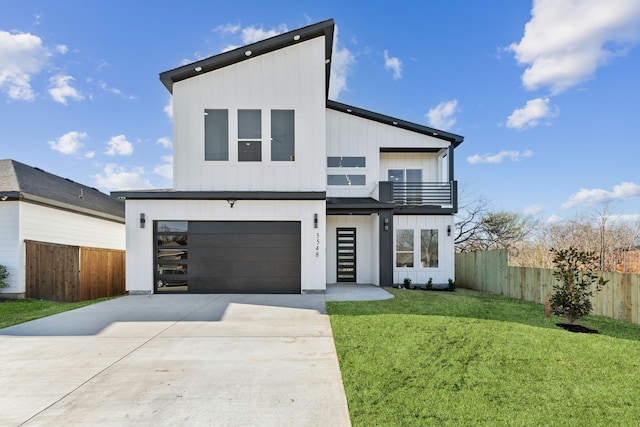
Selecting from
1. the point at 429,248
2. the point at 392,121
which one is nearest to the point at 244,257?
the point at 429,248

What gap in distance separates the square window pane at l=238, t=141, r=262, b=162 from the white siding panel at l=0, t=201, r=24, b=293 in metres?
7.08

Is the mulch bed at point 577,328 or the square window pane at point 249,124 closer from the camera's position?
the mulch bed at point 577,328

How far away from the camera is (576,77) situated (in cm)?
1515

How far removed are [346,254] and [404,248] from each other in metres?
2.16

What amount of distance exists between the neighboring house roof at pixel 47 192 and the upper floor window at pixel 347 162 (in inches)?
388

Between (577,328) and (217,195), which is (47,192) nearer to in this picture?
(217,195)

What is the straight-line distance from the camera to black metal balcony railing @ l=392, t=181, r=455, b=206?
486 inches

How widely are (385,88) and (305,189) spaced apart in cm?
1151

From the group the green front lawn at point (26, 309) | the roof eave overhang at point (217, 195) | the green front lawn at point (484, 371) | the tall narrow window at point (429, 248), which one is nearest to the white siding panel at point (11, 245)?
the green front lawn at point (26, 309)

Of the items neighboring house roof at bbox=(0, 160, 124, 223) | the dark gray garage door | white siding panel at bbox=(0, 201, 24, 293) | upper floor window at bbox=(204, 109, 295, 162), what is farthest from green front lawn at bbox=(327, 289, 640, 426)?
neighboring house roof at bbox=(0, 160, 124, 223)

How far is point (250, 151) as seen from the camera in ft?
32.1

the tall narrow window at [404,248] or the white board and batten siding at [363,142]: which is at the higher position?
the white board and batten siding at [363,142]

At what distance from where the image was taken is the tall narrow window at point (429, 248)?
12008 millimetres

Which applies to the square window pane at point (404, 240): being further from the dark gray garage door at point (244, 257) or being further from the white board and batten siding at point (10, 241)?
the white board and batten siding at point (10, 241)
